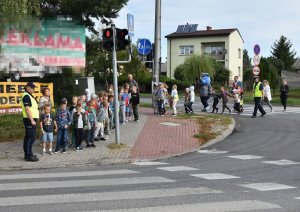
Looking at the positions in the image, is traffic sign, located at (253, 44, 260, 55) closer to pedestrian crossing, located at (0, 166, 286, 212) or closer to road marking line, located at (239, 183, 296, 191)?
pedestrian crossing, located at (0, 166, 286, 212)

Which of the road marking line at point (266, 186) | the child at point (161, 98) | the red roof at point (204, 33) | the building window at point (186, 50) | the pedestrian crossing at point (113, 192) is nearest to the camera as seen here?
the pedestrian crossing at point (113, 192)

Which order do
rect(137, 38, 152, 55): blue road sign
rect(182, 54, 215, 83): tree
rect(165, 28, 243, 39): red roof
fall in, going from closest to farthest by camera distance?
rect(137, 38, 152, 55): blue road sign → rect(182, 54, 215, 83): tree → rect(165, 28, 243, 39): red roof

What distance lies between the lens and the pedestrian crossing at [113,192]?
6.59m

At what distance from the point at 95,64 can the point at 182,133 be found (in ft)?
103

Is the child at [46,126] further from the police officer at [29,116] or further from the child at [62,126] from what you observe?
the police officer at [29,116]

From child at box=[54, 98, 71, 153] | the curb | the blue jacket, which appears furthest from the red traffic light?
the curb

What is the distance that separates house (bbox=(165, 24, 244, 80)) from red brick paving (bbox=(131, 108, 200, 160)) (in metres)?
49.6

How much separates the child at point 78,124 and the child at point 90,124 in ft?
0.52

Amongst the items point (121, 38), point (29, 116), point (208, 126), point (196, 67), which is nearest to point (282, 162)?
point (121, 38)

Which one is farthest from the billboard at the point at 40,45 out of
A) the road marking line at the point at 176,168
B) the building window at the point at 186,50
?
the building window at the point at 186,50

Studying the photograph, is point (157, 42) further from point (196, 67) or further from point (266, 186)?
point (196, 67)

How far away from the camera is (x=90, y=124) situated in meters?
13.1

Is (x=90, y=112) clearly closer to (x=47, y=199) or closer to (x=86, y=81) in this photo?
(x=47, y=199)

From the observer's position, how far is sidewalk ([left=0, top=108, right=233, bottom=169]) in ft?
36.5
